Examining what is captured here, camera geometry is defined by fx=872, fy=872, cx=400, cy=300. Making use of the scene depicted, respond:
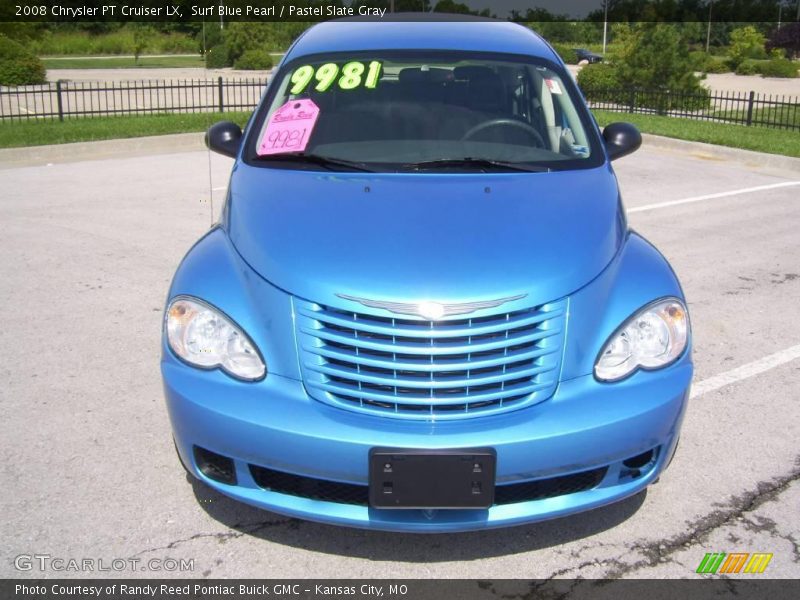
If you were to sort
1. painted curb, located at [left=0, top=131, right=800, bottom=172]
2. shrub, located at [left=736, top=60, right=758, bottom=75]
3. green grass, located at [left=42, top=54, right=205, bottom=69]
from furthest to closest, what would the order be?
shrub, located at [left=736, top=60, right=758, bottom=75] < green grass, located at [left=42, top=54, right=205, bottom=69] < painted curb, located at [left=0, top=131, right=800, bottom=172]

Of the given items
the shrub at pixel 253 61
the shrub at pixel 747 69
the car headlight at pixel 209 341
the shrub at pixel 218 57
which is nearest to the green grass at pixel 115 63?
the shrub at pixel 218 57

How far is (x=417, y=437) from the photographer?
9.03 feet

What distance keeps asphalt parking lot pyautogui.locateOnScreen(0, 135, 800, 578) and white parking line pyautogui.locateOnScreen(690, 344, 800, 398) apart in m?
0.02

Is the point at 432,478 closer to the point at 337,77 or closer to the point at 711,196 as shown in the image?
the point at 337,77

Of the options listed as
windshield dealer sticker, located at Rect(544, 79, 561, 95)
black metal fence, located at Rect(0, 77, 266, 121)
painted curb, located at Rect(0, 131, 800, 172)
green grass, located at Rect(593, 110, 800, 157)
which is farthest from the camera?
black metal fence, located at Rect(0, 77, 266, 121)

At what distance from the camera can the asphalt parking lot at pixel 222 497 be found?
10.4ft

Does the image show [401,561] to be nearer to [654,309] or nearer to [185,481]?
[185,481]

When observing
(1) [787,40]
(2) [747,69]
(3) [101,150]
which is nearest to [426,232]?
(3) [101,150]

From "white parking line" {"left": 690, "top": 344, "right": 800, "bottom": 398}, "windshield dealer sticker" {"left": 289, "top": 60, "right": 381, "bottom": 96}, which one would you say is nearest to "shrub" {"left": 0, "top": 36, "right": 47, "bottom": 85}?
"windshield dealer sticker" {"left": 289, "top": 60, "right": 381, "bottom": 96}

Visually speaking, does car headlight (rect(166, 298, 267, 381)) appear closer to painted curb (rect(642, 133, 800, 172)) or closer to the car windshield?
the car windshield

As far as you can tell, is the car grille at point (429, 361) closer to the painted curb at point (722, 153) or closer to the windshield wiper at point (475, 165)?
the windshield wiper at point (475, 165)

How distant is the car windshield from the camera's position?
13.0ft

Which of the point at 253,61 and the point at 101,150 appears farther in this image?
the point at 253,61

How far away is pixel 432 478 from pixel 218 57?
3655 cm
